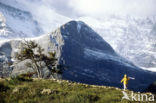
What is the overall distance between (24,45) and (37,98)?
4743cm

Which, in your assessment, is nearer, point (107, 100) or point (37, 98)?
point (37, 98)

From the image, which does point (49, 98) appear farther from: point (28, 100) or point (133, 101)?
point (133, 101)

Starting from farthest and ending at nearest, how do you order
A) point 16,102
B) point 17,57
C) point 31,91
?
1. point 17,57
2. point 31,91
3. point 16,102

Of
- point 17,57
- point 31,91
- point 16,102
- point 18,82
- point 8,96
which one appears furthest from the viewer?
point 17,57

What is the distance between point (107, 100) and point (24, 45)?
47936 mm

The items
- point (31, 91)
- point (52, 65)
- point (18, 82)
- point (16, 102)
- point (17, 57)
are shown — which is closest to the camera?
point (16, 102)

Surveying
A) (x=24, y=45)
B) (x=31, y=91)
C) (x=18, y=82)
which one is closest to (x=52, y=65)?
(x=24, y=45)

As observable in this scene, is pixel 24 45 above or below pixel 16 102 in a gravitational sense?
above

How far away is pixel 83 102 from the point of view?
12758 mm

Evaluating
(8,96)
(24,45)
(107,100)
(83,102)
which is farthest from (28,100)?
(24,45)

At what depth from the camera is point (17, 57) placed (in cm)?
5828

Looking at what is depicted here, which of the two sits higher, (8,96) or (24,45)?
(24,45)

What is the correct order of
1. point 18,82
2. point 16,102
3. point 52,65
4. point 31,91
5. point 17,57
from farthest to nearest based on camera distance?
point 52,65 → point 17,57 → point 18,82 → point 31,91 → point 16,102

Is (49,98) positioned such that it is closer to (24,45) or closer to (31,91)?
(31,91)
